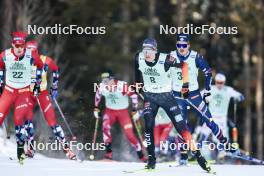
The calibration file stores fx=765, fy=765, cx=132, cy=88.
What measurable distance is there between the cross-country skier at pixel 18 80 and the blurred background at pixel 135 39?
45.2 feet

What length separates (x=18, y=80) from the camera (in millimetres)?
15414

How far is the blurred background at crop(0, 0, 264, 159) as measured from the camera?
34.1m

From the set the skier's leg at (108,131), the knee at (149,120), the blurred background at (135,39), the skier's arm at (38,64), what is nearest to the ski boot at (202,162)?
the knee at (149,120)

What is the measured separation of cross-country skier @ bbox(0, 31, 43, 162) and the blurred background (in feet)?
45.2

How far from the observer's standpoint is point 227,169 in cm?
1530

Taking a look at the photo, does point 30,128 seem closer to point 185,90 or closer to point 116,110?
point 116,110

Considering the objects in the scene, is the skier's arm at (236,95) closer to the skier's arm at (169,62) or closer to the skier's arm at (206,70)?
the skier's arm at (206,70)

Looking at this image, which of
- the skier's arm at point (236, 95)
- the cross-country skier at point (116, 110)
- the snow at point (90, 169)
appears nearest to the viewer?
the snow at point (90, 169)

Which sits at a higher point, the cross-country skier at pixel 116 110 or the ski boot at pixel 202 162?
the cross-country skier at pixel 116 110

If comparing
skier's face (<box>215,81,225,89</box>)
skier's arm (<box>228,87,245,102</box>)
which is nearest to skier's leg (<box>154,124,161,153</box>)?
skier's face (<box>215,81,225,89</box>)

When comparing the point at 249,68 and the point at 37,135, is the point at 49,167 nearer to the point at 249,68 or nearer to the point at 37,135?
the point at 37,135

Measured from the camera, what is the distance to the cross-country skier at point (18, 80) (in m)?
15.3

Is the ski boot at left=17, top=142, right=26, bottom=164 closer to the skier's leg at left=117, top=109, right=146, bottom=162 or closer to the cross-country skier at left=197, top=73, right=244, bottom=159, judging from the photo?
the skier's leg at left=117, top=109, right=146, bottom=162

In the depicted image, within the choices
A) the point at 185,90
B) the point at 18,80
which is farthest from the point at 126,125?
the point at 185,90
